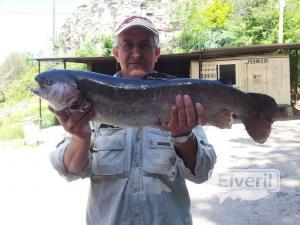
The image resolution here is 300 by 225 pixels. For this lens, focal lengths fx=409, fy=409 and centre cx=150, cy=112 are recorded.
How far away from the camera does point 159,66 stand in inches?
835

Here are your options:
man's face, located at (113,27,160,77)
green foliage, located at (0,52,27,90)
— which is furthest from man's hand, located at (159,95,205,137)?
green foliage, located at (0,52,27,90)

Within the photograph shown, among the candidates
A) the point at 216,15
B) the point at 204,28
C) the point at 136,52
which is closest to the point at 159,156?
the point at 136,52

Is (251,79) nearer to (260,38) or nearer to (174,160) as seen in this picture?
(260,38)

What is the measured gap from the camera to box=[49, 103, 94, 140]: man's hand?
2.17m

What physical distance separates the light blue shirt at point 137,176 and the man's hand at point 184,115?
5.8 inches

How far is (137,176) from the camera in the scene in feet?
7.38

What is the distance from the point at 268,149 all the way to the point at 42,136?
26.1ft

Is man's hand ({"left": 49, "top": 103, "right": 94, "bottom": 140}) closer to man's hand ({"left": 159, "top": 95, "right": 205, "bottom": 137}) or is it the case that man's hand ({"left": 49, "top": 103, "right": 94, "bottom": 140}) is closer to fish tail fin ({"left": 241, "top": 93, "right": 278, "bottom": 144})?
man's hand ({"left": 159, "top": 95, "right": 205, "bottom": 137})

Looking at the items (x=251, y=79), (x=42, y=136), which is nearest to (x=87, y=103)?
(x=42, y=136)

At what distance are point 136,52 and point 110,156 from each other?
63cm

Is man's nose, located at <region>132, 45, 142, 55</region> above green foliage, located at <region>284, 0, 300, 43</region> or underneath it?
underneath

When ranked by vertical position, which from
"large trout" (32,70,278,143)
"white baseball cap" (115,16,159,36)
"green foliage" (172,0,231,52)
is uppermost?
"green foliage" (172,0,231,52)

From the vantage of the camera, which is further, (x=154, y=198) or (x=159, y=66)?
(x=159, y=66)

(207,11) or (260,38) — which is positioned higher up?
(207,11)
